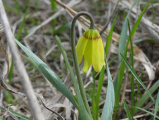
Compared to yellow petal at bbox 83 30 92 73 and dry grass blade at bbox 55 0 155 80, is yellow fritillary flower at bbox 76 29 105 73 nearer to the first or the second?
yellow petal at bbox 83 30 92 73

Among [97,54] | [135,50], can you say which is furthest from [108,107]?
[135,50]

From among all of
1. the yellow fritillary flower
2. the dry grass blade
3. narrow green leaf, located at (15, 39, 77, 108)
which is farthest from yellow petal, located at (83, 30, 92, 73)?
the dry grass blade

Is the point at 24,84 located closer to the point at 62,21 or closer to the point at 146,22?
the point at 146,22

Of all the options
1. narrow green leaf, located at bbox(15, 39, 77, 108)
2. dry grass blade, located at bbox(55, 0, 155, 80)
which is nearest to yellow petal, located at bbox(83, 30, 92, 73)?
narrow green leaf, located at bbox(15, 39, 77, 108)

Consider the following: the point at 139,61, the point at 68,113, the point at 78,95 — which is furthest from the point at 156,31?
the point at 78,95

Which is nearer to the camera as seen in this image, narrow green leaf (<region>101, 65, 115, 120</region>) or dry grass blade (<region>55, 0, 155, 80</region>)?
narrow green leaf (<region>101, 65, 115, 120</region>)

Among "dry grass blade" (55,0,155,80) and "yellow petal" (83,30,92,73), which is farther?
"dry grass blade" (55,0,155,80)

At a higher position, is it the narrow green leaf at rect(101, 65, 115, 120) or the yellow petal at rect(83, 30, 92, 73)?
the yellow petal at rect(83, 30, 92, 73)

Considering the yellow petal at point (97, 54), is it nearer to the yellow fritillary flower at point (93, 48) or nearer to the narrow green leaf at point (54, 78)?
the yellow fritillary flower at point (93, 48)

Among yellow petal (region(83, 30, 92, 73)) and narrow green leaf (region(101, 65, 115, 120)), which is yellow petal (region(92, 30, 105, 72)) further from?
narrow green leaf (region(101, 65, 115, 120))
